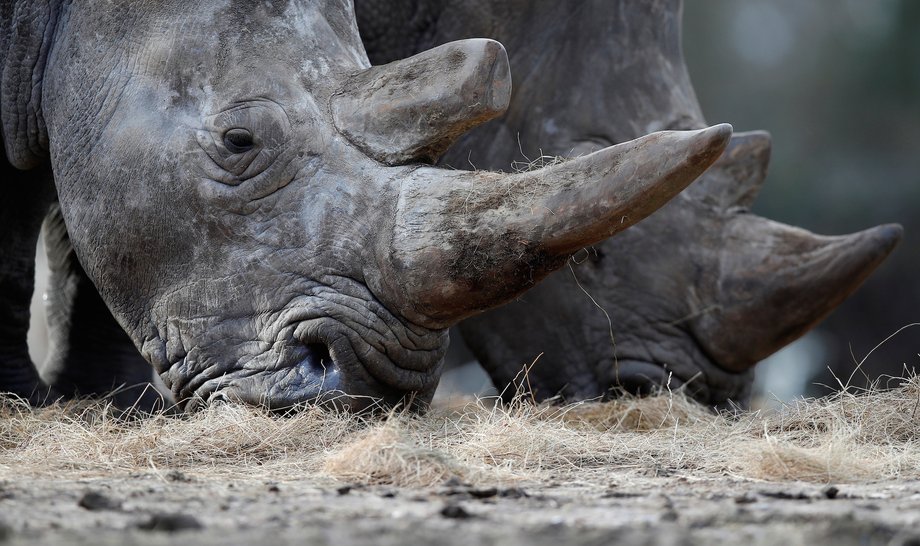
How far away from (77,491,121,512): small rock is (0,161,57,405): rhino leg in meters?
2.73

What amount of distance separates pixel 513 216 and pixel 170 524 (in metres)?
1.63

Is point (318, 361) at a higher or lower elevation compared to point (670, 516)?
lower

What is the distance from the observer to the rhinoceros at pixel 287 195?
12.0 ft

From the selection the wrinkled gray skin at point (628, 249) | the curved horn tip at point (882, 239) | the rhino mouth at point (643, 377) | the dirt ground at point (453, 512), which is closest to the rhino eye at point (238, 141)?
the dirt ground at point (453, 512)

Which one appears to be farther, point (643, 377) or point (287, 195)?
point (643, 377)

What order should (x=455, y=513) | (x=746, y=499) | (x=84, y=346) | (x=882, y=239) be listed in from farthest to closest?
(x=84, y=346) → (x=882, y=239) → (x=746, y=499) → (x=455, y=513)

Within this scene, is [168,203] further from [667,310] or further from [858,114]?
[858,114]

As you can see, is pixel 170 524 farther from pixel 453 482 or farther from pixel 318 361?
pixel 318 361

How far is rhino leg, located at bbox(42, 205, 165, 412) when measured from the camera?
5688 mm

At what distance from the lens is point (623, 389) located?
489 cm

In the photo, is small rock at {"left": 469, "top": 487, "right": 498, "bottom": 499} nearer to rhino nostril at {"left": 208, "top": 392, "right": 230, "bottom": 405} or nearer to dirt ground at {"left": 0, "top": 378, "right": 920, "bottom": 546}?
dirt ground at {"left": 0, "top": 378, "right": 920, "bottom": 546}

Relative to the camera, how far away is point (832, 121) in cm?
1407

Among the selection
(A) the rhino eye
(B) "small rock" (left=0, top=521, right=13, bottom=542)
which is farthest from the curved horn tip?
(B) "small rock" (left=0, top=521, right=13, bottom=542)

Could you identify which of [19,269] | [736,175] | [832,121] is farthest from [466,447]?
[832,121]
